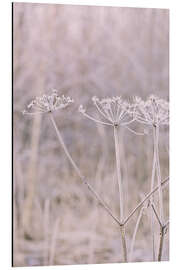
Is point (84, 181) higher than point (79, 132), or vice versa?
point (79, 132)

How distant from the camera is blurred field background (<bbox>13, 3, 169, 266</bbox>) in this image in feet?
6.65

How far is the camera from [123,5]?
2111 mm

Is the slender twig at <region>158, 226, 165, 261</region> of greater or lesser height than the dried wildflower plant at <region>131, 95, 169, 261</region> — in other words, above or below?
below

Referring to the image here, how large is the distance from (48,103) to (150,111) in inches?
16.1

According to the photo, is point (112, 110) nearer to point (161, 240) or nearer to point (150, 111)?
point (150, 111)

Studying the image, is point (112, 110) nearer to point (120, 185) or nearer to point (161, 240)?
point (120, 185)

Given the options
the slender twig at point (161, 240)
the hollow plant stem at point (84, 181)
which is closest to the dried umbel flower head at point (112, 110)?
the hollow plant stem at point (84, 181)

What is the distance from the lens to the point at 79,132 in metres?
2.09

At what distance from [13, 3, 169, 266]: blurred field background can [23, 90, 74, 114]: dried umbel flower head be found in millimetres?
23

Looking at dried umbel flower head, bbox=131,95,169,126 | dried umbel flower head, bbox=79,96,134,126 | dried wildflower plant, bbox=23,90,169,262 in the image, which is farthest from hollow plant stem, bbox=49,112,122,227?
dried umbel flower head, bbox=131,95,169,126

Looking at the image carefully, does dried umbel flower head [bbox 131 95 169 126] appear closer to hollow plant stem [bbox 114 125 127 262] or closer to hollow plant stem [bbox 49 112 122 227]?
hollow plant stem [bbox 114 125 127 262]

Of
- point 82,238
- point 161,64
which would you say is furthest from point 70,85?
point 82,238

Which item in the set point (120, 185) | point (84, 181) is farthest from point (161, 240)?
point (84, 181)

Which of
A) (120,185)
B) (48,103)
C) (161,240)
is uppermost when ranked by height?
(48,103)
